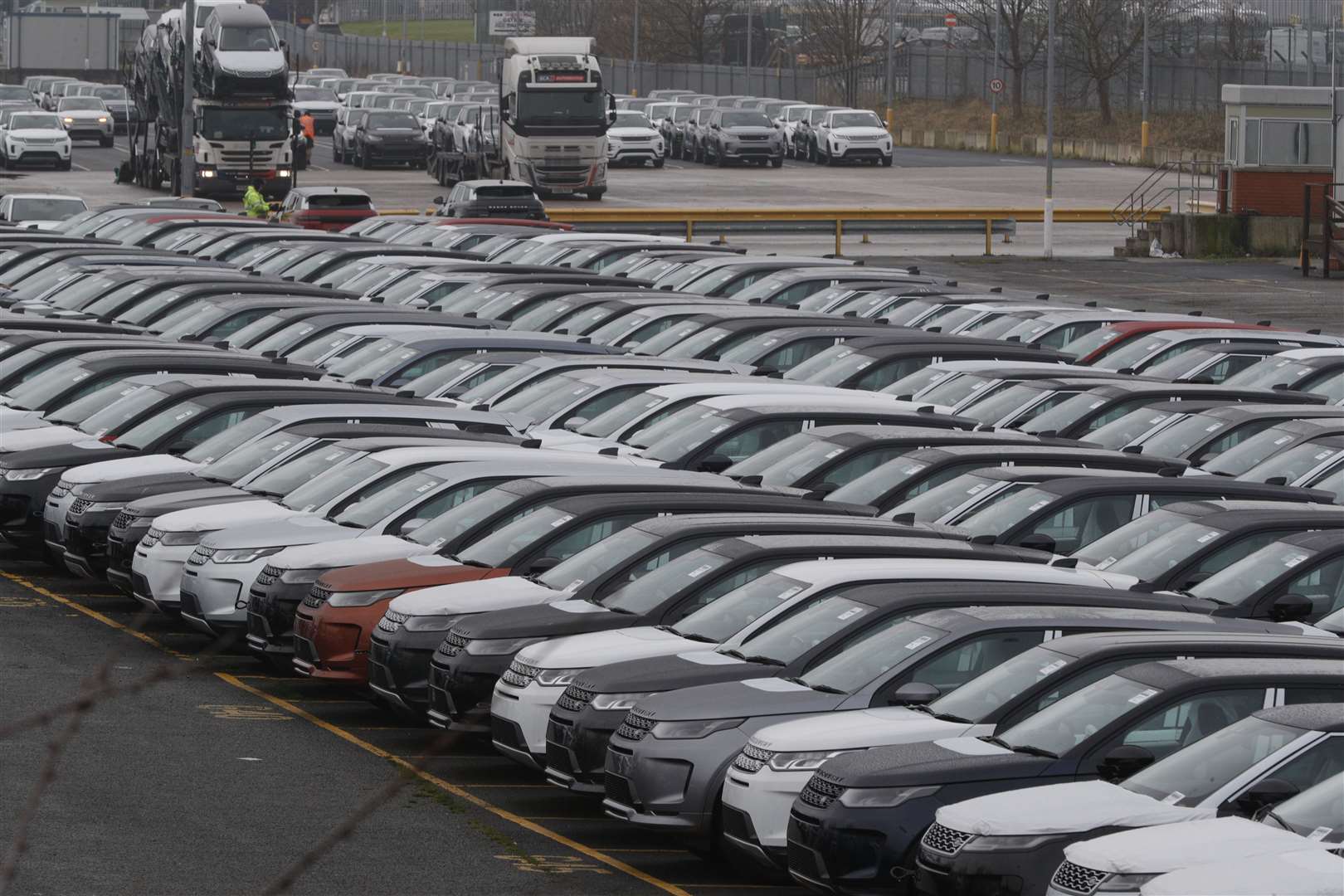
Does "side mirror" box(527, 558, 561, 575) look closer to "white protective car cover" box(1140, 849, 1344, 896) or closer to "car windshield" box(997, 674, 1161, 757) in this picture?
"car windshield" box(997, 674, 1161, 757)

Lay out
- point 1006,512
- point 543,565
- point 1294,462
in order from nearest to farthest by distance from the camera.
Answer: point 543,565
point 1006,512
point 1294,462

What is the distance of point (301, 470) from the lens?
17.3m

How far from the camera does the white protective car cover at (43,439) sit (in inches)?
769

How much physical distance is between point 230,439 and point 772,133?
5526 centimetres

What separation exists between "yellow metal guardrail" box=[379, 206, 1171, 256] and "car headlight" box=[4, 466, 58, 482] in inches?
1141

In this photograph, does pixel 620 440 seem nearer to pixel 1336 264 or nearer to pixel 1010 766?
pixel 1010 766

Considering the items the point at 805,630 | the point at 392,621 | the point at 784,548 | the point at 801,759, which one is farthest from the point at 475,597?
the point at 801,759

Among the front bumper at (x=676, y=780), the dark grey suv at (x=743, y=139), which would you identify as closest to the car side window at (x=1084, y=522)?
the front bumper at (x=676, y=780)

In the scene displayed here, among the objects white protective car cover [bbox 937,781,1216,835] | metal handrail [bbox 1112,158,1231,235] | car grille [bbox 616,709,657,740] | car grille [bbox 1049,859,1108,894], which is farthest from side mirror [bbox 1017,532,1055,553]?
metal handrail [bbox 1112,158,1231,235]

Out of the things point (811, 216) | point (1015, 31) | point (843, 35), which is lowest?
point (811, 216)

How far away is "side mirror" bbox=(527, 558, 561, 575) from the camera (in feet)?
45.0

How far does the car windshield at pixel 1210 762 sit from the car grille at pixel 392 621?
4.97m

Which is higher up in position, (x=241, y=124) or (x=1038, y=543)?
(x=241, y=124)

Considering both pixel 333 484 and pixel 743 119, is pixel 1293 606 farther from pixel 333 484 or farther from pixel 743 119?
pixel 743 119
